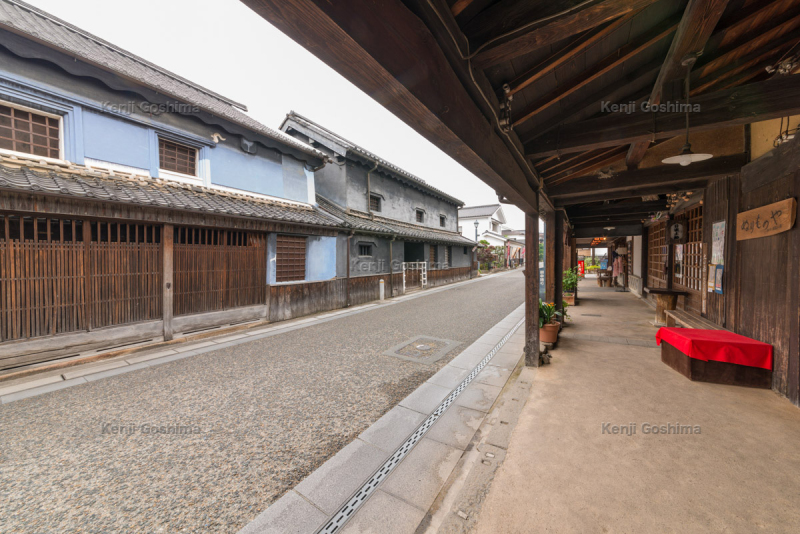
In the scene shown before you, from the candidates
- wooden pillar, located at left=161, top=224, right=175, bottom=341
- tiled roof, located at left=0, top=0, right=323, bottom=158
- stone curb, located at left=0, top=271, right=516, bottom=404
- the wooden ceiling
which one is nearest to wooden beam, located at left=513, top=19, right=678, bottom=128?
the wooden ceiling

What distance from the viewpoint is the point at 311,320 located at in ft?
29.2

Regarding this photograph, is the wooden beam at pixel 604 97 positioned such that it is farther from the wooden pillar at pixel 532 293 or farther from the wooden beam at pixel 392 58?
the wooden beam at pixel 392 58

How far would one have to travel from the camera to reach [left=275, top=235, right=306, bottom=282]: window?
8953mm

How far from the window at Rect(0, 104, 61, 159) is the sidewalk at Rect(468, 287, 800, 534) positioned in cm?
906

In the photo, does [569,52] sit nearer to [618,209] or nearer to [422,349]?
[422,349]

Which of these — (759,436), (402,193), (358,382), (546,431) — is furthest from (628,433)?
(402,193)

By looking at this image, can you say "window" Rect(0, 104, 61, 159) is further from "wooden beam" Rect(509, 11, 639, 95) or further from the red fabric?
the red fabric

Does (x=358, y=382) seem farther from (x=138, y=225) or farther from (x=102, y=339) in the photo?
(x=138, y=225)

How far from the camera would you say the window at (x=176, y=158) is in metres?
7.20

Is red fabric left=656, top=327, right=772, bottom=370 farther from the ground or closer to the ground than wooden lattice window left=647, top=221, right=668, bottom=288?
closer to the ground

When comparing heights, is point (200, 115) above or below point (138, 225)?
above

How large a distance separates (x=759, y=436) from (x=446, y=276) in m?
15.7

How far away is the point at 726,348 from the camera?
3.92 metres

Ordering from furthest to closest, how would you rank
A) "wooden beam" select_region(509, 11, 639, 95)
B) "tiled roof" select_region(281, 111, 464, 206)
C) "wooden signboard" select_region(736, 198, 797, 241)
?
"tiled roof" select_region(281, 111, 464, 206) → "wooden signboard" select_region(736, 198, 797, 241) → "wooden beam" select_region(509, 11, 639, 95)
